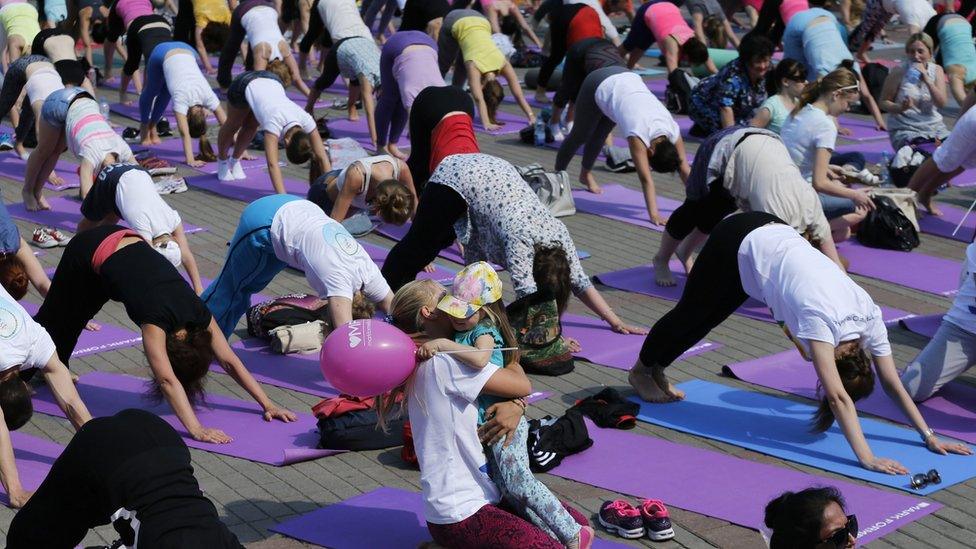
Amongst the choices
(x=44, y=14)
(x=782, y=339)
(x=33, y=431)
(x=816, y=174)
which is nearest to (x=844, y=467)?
(x=782, y=339)

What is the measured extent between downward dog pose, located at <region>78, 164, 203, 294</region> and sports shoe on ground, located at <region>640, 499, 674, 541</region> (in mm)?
3443

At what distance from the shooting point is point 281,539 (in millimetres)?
4977

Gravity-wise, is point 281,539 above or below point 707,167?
below

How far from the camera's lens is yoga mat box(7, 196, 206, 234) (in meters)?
9.62

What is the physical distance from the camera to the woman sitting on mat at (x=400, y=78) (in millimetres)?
10562

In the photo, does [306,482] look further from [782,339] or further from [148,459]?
[782,339]

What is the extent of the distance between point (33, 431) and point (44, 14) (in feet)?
33.7

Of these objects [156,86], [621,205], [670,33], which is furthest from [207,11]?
[621,205]

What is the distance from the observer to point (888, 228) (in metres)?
9.20

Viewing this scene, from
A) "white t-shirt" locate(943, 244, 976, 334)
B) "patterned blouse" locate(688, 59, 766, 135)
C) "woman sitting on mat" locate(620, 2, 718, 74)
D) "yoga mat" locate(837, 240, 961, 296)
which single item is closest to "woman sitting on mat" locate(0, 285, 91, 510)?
"white t-shirt" locate(943, 244, 976, 334)

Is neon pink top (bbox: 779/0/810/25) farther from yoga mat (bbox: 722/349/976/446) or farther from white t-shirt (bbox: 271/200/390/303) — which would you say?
white t-shirt (bbox: 271/200/390/303)

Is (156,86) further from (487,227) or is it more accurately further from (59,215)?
(487,227)

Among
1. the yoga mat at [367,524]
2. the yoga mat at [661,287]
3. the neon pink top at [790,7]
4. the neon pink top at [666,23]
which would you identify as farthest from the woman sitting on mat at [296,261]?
the neon pink top at [790,7]

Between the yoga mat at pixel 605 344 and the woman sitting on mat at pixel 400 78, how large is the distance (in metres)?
3.43
